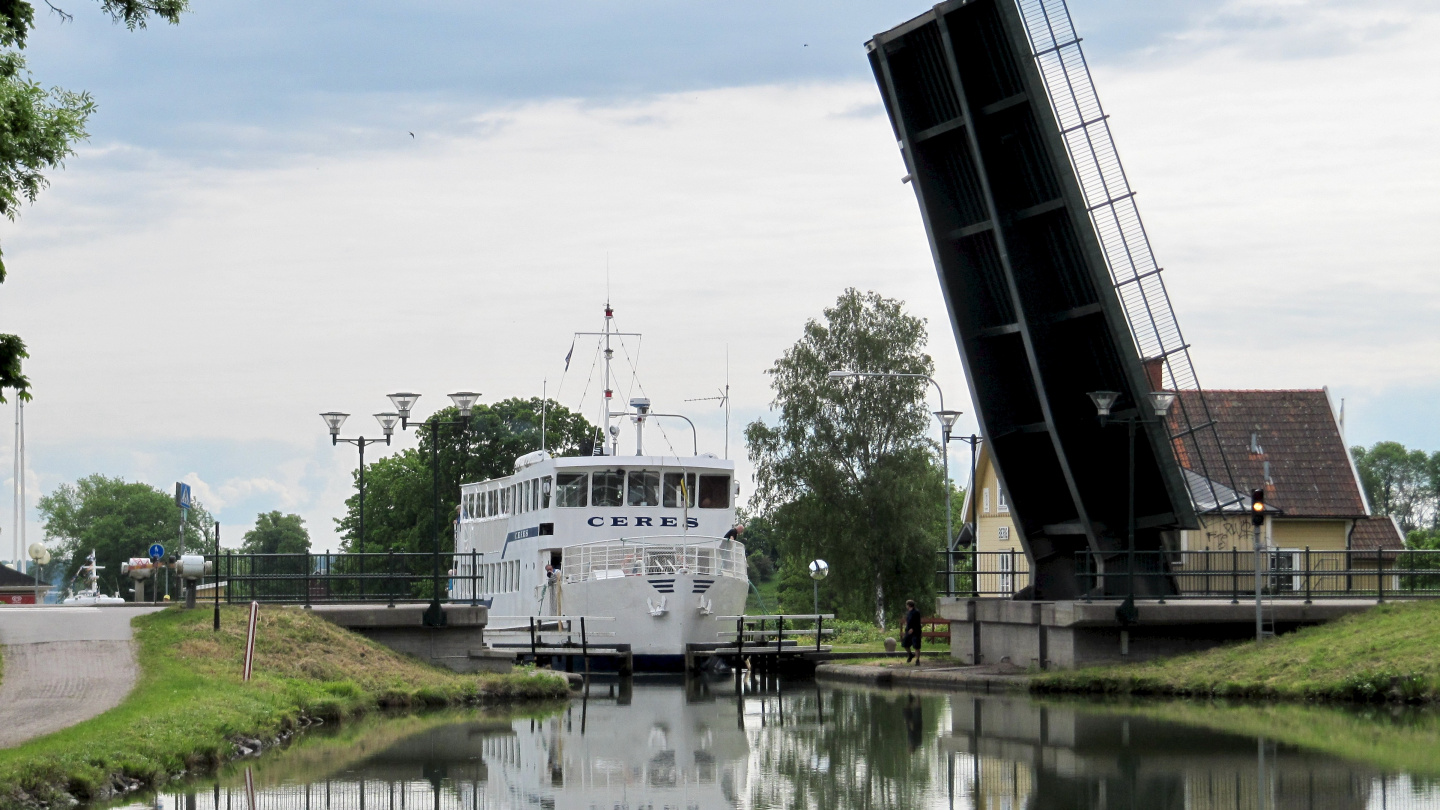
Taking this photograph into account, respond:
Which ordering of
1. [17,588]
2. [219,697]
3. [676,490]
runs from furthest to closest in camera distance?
[17,588] → [676,490] → [219,697]

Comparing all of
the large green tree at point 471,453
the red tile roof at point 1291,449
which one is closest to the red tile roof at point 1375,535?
the red tile roof at point 1291,449

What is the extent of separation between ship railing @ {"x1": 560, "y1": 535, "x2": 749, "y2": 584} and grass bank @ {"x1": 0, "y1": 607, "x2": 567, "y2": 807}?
21.1 ft

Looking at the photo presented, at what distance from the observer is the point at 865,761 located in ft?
50.3

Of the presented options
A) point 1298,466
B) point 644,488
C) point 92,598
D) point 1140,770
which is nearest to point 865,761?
point 1140,770

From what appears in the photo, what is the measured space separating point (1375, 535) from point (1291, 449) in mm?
3669

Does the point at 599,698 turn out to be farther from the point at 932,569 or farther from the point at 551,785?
the point at 932,569

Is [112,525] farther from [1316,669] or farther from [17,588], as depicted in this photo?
[1316,669]

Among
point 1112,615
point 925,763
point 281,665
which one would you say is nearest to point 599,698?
point 281,665

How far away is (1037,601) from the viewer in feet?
86.4

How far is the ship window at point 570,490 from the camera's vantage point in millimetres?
33062

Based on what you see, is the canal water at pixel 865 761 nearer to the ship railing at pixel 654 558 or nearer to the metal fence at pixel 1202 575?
the metal fence at pixel 1202 575

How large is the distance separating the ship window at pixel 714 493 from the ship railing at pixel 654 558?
1.73m

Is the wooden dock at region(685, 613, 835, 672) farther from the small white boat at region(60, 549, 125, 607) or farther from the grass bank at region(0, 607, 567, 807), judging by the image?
the small white boat at region(60, 549, 125, 607)

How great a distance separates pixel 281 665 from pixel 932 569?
1206 inches
